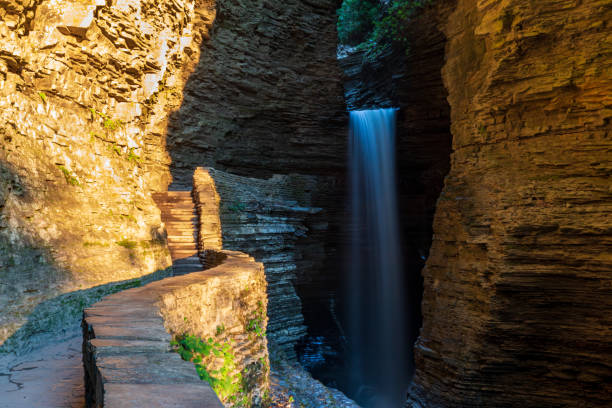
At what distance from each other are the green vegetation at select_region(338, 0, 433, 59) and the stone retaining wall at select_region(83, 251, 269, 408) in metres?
14.4

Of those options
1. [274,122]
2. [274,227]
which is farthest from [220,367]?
[274,122]

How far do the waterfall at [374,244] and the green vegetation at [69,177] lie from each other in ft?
42.5

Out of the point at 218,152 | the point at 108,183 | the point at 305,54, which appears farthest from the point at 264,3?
the point at 108,183

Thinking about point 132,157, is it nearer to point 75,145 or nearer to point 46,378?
point 75,145

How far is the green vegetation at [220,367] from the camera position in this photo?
11.9 feet

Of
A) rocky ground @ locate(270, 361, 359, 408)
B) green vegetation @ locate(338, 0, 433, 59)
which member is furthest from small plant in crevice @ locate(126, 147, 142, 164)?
green vegetation @ locate(338, 0, 433, 59)

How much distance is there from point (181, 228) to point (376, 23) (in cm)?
1401

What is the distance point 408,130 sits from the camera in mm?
17391

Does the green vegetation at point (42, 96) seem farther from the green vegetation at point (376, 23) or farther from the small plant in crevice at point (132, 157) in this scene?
the green vegetation at point (376, 23)

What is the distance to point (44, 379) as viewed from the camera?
373cm

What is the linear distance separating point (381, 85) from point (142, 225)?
47.7 feet

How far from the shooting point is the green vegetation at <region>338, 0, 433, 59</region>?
16297 millimetres

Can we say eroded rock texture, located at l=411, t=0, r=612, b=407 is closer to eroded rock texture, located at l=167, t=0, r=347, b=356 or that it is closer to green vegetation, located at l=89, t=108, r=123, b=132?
eroded rock texture, located at l=167, t=0, r=347, b=356

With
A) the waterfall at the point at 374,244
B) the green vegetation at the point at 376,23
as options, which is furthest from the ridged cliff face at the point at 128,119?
the green vegetation at the point at 376,23
